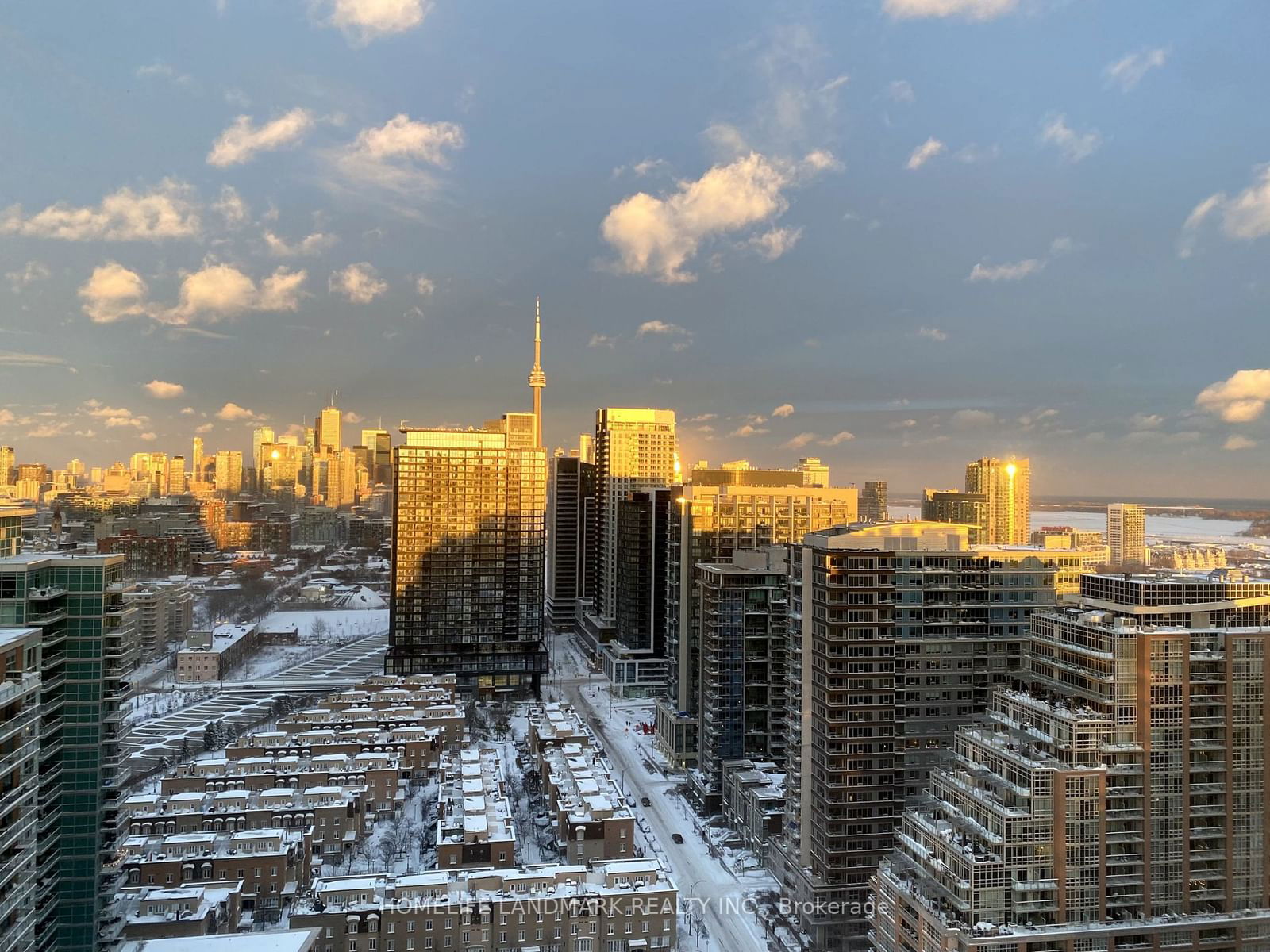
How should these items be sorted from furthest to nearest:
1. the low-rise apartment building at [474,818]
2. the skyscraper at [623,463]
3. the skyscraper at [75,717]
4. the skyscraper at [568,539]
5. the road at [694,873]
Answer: the skyscraper at [568,539]
the skyscraper at [623,463]
the low-rise apartment building at [474,818]
the road at [694,873]
the skyscraper at [75,717]

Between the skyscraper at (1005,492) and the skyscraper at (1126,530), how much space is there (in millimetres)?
1715

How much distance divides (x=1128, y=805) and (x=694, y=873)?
6.87 m

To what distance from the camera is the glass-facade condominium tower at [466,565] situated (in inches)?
916

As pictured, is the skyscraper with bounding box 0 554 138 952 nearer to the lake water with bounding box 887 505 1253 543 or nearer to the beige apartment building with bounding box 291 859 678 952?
the beige apartment building with bounding box 291 859 678 952

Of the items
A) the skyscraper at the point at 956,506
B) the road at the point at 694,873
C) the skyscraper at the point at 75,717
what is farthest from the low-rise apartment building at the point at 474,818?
the skyscraper at the point at 956,506

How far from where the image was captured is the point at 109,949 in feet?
27.5

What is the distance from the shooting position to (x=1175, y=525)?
47.8 feet

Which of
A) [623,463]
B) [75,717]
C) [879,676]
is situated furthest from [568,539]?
[75,717]

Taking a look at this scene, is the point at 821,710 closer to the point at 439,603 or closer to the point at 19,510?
the point at 19,510

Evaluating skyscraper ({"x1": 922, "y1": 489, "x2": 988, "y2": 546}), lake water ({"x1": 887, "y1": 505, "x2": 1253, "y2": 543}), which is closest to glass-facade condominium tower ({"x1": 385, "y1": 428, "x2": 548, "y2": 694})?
skyscraper ({"x1": 922, "y1": 489, "x2": 988, "y2": 546})

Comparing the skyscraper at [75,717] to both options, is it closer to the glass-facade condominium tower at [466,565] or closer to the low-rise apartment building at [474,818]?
the low-rise apartment building at [474,818]

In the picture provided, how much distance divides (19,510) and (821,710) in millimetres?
9069

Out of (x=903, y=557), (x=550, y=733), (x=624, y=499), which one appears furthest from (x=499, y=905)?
(x=624, y=499)

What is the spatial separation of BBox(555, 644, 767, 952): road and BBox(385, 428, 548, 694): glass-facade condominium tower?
6.18 m
